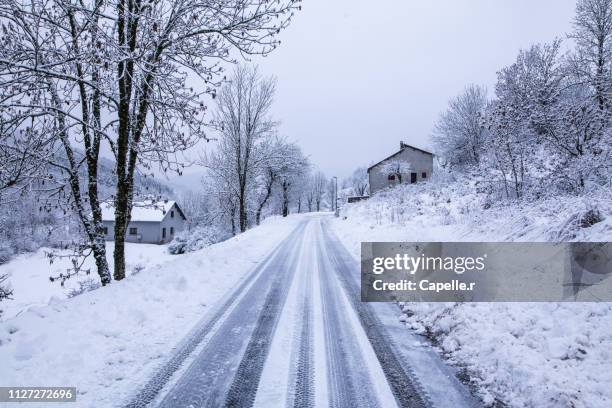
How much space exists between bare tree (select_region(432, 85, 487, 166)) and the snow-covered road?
32923mm

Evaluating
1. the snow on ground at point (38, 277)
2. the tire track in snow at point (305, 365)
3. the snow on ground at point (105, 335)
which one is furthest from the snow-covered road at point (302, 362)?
the snow on ground at point (38, 277)

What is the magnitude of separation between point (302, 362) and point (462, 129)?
129 ft

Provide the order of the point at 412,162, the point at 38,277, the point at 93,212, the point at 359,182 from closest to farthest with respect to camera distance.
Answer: the point at 93,212, the point at 38,277, the point at 412,162, the point at 359,182

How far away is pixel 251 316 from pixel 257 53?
501 centimetres

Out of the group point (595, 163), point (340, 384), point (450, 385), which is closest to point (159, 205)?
point (340, 384)

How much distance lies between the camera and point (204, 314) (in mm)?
5641

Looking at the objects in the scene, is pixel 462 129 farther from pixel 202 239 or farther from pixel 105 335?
pixel 105 335

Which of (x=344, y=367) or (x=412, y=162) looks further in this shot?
(x=412, y=162)

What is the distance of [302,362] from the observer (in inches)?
154

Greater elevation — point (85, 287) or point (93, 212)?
point (93, 212)

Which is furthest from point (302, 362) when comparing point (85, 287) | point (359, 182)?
point (359, 182)

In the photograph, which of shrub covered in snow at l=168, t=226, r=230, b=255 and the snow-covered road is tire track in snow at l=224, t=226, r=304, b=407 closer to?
the snow-covered road

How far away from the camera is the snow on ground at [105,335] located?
134 inches

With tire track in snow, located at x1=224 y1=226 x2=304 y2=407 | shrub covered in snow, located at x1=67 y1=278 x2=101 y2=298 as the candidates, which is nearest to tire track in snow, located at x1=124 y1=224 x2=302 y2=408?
tire track in snow, located at x1=224 y1=226 x2=304 y2=407
